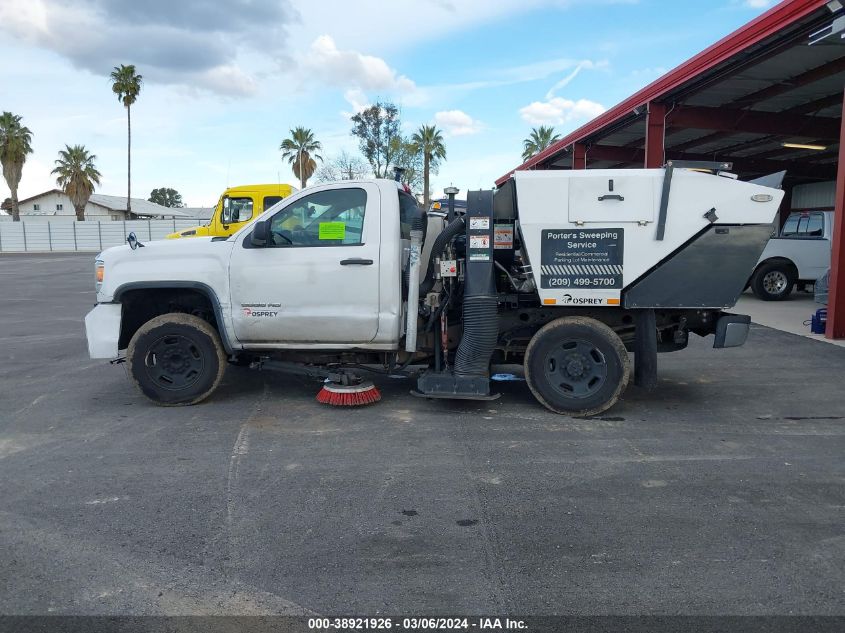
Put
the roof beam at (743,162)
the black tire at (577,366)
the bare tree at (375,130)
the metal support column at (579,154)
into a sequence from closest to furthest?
1. the black tire at (577,366)
2. the metal support column at (579,154)
3. the roof beam at (743,162)
4. the bare tree at (375,130)

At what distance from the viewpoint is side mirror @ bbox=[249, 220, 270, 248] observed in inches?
233

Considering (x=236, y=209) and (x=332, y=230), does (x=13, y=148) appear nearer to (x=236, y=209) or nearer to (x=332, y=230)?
(x=236, y=209)

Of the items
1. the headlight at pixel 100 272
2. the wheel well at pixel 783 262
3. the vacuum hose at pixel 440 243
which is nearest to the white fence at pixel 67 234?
the wheel well at pixel 783 262

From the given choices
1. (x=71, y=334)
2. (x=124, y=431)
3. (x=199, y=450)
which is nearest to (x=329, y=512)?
(x=199, y=450)

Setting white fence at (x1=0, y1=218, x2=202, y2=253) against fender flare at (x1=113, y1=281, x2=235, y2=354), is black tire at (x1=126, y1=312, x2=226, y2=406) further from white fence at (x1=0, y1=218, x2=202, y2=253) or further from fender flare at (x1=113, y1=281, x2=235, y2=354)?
white fence at (x1=0, y1=218, x2=202, y2=253)

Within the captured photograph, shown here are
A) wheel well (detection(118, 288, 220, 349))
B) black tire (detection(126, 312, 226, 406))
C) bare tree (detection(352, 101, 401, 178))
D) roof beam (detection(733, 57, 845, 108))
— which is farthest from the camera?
bare tree (detection(352, 101, 401, 178))

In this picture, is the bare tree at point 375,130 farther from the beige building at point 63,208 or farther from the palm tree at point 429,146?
the beige building at point 63,208

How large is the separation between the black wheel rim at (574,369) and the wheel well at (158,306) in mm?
3172

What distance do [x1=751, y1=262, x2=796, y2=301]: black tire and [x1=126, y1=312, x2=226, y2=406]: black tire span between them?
13094mm

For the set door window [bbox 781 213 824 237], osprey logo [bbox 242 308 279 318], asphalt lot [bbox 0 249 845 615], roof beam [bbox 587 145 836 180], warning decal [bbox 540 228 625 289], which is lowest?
asphalt lot [bbox 0 249 845 615]

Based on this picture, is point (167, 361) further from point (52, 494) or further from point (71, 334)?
point (71, 334)

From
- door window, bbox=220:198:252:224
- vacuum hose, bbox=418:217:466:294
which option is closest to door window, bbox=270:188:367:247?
vacuum hose, bbox=418:217:466:294

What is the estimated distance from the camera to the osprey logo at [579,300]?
586 cm

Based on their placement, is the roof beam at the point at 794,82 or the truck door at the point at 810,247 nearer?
the roof beam at the point at 794,82
